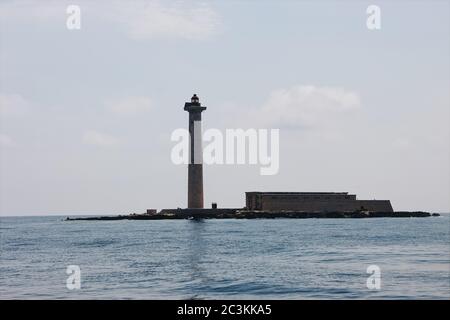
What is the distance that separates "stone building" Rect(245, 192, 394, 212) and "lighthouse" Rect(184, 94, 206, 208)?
61.5 feet

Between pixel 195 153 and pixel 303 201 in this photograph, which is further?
pixel 303 201

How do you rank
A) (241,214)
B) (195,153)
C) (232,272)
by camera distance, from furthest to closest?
(241,214) < (195,153) < (232,272)

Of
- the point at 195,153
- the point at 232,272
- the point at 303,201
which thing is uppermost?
the point at 195,153

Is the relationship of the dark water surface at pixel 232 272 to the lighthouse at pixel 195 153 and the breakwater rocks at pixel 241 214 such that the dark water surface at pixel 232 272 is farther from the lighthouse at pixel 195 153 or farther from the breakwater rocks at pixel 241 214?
the breakwater rocks at pixel 241 214

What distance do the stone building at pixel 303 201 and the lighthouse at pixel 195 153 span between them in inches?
737

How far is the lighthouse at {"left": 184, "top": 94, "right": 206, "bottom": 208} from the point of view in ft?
370

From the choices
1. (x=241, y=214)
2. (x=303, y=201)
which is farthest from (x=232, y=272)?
(x=303, y=201)

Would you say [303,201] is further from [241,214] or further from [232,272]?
[232,272]

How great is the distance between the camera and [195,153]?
373ft

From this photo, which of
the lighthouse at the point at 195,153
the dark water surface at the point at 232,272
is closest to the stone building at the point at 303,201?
the lighthouse at the point at 195,153

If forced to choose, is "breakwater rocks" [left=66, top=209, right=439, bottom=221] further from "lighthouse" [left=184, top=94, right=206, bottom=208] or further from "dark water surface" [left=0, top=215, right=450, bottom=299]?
"dark water surface" [left=0, top=215, right=450, bottom=299]

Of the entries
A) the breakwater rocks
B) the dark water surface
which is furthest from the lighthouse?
the dark water surface

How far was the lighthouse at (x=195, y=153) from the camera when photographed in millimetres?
112812

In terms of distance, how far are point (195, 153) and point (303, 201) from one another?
30.6m
